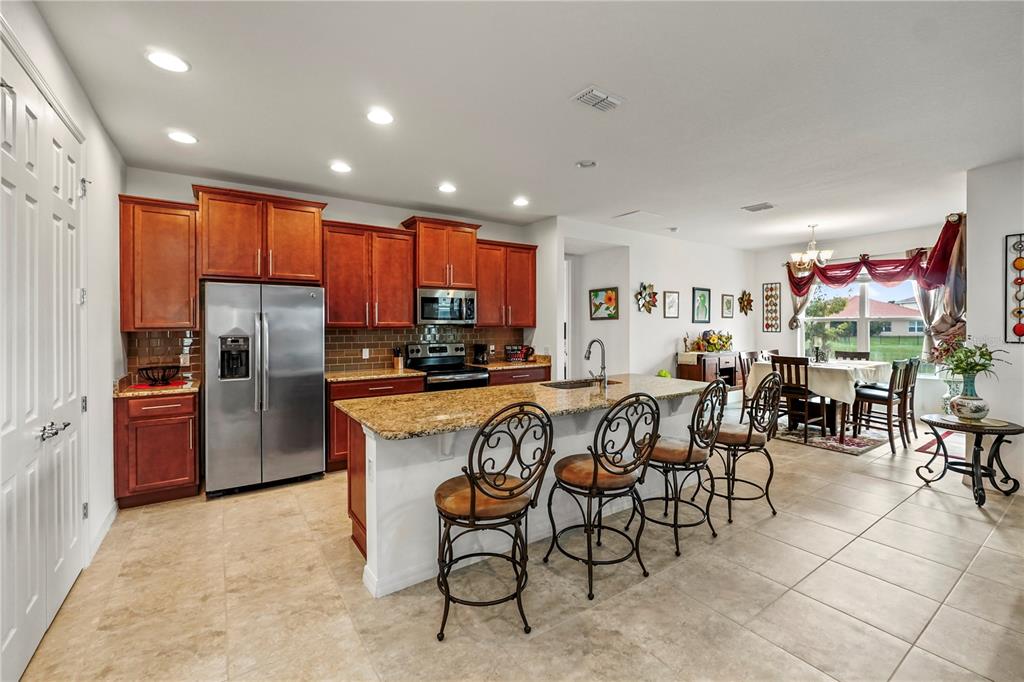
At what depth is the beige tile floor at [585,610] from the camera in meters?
1.86

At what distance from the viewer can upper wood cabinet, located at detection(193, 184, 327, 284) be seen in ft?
12.5

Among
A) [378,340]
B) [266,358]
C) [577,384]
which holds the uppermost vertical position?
[378,340]

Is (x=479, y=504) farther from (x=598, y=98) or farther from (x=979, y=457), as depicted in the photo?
(x=979, y=457)

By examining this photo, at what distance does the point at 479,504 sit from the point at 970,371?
4136 mm

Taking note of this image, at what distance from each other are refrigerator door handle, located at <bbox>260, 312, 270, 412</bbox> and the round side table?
5380 mm

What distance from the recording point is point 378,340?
5.12m

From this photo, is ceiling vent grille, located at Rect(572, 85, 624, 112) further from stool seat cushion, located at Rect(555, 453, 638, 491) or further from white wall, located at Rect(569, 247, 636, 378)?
white wall, located at Rect(569, 247, 636, 378)

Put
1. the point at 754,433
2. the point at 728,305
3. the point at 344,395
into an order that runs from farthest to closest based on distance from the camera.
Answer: the point at 728,305 → the point at 344,395 → the point at 754,433

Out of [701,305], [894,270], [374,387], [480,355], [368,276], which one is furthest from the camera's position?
[701,305]

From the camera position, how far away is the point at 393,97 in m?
2.76

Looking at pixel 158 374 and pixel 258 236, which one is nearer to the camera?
pixel 158 374

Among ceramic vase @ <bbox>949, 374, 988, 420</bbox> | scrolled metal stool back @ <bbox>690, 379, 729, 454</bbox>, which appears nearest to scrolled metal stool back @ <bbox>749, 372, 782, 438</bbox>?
scrolled metal stool back @ <bbox>690, 379, 729, 454</bbox>

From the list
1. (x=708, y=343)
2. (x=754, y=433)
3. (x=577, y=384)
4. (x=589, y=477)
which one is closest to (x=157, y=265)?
(x=577, y=384)

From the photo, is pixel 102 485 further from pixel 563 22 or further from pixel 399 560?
pixel 563 22
